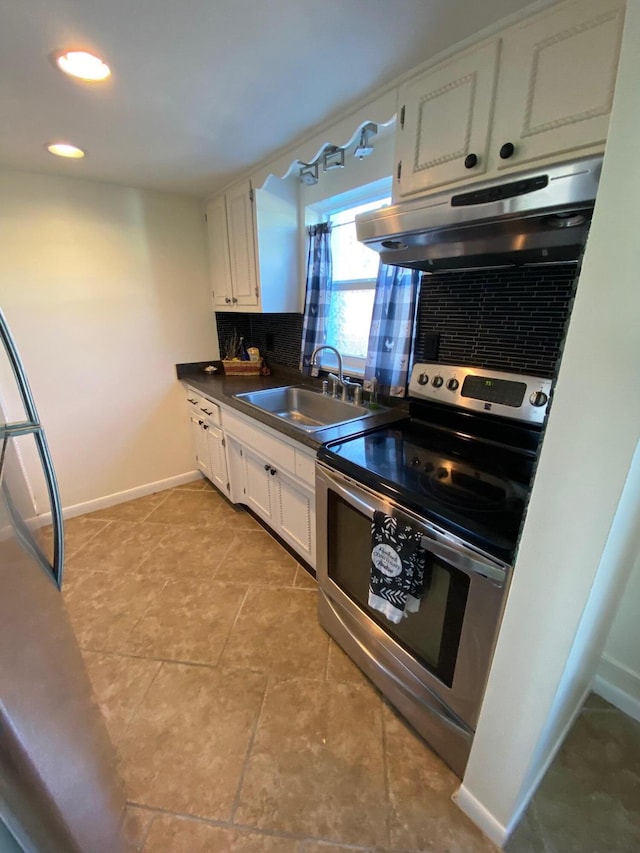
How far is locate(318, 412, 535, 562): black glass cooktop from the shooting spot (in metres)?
0.95

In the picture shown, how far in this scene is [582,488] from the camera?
2.20ft

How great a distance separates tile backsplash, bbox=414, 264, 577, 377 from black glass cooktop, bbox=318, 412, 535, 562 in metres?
0.35

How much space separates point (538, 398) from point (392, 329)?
79 cm

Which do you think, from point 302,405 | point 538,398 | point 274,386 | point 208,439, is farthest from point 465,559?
point 208,439

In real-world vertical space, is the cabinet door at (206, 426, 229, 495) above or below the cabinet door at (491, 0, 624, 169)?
below

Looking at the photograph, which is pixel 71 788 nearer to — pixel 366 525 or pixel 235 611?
pixel 366 525

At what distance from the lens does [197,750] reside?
125cm

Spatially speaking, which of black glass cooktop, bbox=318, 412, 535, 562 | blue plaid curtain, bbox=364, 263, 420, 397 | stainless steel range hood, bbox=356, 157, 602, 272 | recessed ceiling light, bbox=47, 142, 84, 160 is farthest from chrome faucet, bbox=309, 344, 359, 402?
recessed ceiling light, bbox=47, 142, 84, 160

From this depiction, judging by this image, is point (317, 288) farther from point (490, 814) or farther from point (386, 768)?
point (490, 814)

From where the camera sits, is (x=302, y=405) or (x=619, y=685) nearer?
(x=619, y=685)

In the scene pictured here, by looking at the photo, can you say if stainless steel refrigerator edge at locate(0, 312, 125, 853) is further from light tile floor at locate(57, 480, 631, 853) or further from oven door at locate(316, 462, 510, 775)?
oven door at locate(316, 462, 510, 775)

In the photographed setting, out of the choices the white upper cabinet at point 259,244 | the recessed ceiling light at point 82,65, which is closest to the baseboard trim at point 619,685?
the white upper cabinet at point 259,244

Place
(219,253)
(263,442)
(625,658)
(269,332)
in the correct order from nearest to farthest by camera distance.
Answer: (625,658)
(263,442)
(219,253)
(269,332)

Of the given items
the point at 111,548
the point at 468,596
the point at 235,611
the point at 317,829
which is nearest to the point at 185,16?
the point at 468,596
